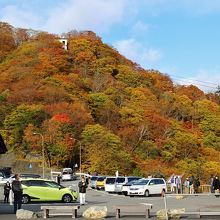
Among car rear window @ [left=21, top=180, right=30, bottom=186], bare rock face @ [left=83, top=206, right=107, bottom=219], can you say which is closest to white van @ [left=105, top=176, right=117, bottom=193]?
car rear window @ [left=21, top=180, right=30, bottom=186]

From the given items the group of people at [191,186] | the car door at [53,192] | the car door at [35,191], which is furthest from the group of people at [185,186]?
the car door at [35,191]

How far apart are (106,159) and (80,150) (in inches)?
263

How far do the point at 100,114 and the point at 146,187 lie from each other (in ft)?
175

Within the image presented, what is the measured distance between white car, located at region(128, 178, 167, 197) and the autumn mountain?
30.4 m

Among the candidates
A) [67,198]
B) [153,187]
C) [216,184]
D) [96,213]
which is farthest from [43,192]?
[216,184]

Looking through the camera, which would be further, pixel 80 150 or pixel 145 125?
pixel 145 125

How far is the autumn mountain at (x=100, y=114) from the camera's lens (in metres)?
76.5

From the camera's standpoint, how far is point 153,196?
38.2 metres

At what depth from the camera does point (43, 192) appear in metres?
29.2

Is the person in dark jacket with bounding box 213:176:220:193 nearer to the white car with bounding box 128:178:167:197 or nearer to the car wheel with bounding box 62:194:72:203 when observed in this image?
the white car with bounding box 128:178:167:197

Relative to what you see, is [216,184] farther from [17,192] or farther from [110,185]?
[17,192]

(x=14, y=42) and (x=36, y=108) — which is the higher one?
(x=14, y=42)

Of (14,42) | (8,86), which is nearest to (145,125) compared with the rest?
(8,86)

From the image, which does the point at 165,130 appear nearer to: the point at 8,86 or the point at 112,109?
the point at 112,109
